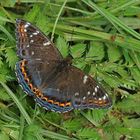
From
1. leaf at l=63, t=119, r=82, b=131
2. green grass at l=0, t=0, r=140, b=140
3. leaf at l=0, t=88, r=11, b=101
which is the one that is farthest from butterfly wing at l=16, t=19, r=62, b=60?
leaf at l=63, t=119, r=82, b=131

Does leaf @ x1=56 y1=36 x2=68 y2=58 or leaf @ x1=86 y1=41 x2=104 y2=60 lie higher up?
leaf @ x1=56 y1=36 x2=68 y2=58

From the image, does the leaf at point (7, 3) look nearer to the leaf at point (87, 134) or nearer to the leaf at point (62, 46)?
the leaf at point (62, 46)

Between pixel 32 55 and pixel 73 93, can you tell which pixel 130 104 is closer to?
pixel 73 93

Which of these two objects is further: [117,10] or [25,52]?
[117,10]

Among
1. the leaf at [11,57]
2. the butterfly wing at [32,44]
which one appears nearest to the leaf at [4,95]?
the leaf at [11,57]

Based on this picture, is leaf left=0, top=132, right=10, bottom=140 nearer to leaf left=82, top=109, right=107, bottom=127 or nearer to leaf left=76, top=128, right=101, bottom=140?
leaf left=76, top=128, right=101, bottom=140

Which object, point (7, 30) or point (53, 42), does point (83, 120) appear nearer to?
point (53, 42)

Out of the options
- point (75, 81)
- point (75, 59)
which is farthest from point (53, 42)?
point (75, 81)
